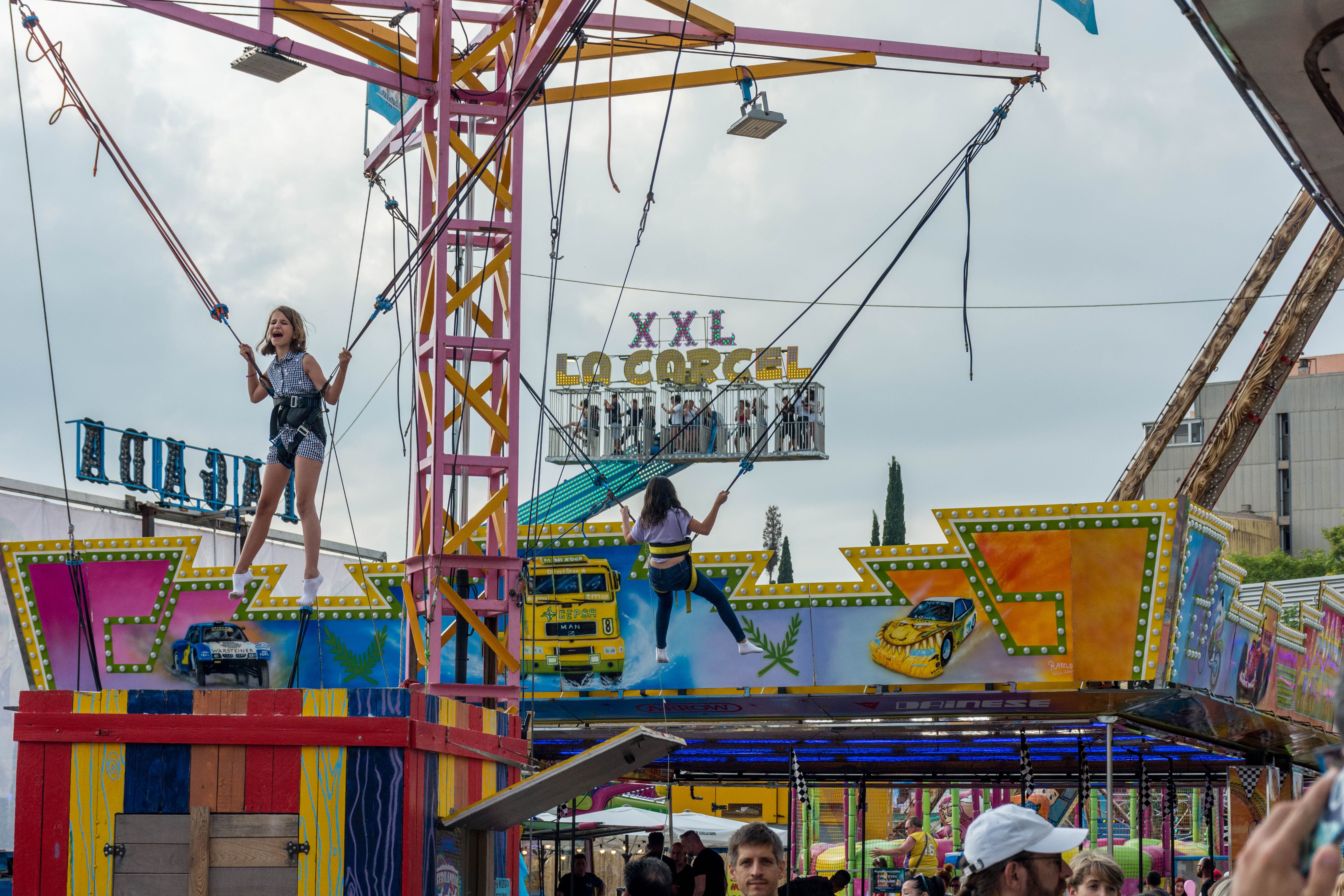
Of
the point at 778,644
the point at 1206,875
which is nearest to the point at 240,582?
the point at 778,644

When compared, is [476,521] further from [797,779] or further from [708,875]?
[797,779]

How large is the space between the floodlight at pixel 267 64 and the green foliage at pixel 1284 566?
54.5 m

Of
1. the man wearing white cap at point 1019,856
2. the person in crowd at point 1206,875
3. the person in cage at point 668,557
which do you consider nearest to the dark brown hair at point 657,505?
the person in cage at point 668,557

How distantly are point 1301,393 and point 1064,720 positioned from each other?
53.7 metres

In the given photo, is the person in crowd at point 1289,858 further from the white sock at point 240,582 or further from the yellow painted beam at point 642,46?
the yellow painted beam at point 642,46

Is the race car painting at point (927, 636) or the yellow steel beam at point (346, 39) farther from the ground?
the yellow steel beam at point (346, 39)

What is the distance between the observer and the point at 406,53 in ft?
35.1

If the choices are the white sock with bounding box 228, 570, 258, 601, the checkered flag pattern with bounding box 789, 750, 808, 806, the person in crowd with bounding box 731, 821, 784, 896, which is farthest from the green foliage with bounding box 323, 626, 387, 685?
the person in crowd with bounding box 731, 821, 784, 896

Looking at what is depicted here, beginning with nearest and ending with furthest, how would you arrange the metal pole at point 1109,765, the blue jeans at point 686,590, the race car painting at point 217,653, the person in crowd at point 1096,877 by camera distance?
1. the person in crowd at point 1096,877
2. the metal pole at point 1109,765
3. the blue jeans at point 686,590
4. the race car painting at point 217,653

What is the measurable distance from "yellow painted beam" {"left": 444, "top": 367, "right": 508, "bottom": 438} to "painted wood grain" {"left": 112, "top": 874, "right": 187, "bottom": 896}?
14.4ft

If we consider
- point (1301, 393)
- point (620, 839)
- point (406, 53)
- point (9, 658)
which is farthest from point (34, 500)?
point (1301, 393)

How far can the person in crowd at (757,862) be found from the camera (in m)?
4.40

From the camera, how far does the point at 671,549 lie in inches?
543

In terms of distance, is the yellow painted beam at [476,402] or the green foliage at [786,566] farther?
the green foliage at [786,566]
